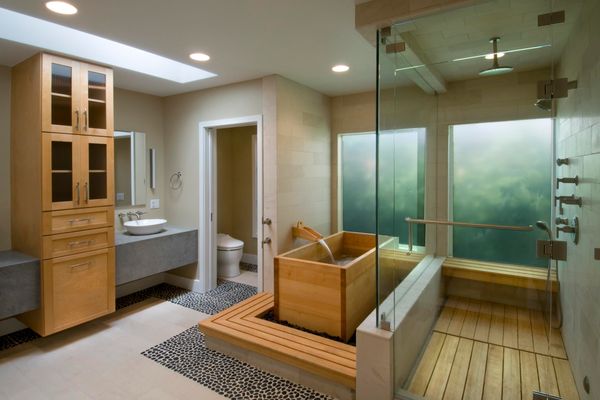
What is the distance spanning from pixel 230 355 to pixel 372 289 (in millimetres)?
1332

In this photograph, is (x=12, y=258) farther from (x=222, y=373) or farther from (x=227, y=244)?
(x=227, y=244)

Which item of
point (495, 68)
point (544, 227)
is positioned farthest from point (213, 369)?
point (495, 68)

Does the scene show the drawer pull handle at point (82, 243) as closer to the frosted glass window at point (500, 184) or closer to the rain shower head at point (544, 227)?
the frosted glass window at point (500, 184)

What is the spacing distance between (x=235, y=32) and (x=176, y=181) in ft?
7.41

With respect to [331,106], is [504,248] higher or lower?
lower

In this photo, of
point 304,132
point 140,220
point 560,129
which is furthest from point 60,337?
point 560,129

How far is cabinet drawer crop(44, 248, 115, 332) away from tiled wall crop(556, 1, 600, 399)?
11.2ft

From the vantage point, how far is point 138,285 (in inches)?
159

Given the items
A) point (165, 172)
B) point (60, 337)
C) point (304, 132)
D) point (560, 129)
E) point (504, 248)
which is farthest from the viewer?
point (165, 172)

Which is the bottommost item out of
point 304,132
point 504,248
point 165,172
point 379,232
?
point 504,248

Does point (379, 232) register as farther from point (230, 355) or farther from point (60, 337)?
point (60, 337)

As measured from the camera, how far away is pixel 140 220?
154 inches

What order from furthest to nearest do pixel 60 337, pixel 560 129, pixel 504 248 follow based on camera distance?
pixel 60 337
pixel 504 248
pixel 560 129

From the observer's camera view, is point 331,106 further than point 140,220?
Yes
